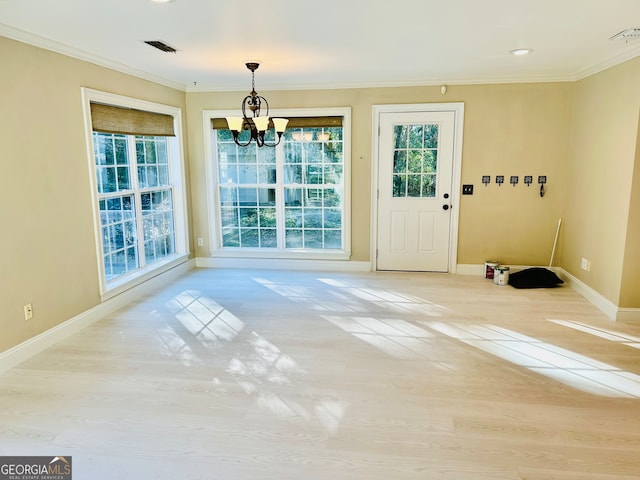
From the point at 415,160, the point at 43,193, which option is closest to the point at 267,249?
the point at 415,160

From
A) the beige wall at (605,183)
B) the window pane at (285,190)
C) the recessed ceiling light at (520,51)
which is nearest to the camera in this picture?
the recessed ceiling light at (520,51)

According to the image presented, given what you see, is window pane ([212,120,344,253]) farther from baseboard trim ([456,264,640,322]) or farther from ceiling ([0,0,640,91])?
baseboard trim ([456,264,640,322])

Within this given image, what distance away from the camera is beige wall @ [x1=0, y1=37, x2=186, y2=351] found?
10.3ft

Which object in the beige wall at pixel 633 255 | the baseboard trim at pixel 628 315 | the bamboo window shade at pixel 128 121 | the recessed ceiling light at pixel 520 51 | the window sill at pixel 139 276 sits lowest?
the baseboard trim at pixel 628 315

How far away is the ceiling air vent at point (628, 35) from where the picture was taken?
3.22 meters

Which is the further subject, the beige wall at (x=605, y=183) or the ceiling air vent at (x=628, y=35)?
the beige wall at (x=605, y=183)

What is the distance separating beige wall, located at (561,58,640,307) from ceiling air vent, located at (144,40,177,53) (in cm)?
396

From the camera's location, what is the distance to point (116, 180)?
178 inches

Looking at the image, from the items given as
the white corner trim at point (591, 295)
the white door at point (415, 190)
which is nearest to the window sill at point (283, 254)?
the white door at point (415, 190)

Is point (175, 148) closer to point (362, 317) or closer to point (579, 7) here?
point (362, 317)

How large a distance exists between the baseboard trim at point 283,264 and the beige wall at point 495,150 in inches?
18.4

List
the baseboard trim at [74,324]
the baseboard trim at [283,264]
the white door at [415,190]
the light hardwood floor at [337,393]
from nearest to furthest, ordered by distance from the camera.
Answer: the light hardwood floor at [337,393]
the baseboard trim at [74,324]
the white door at [415,190]
the baseboard trim at [283,264]

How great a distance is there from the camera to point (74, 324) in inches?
151

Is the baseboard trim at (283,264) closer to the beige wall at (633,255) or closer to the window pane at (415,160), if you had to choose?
the window pane at (415,160)
